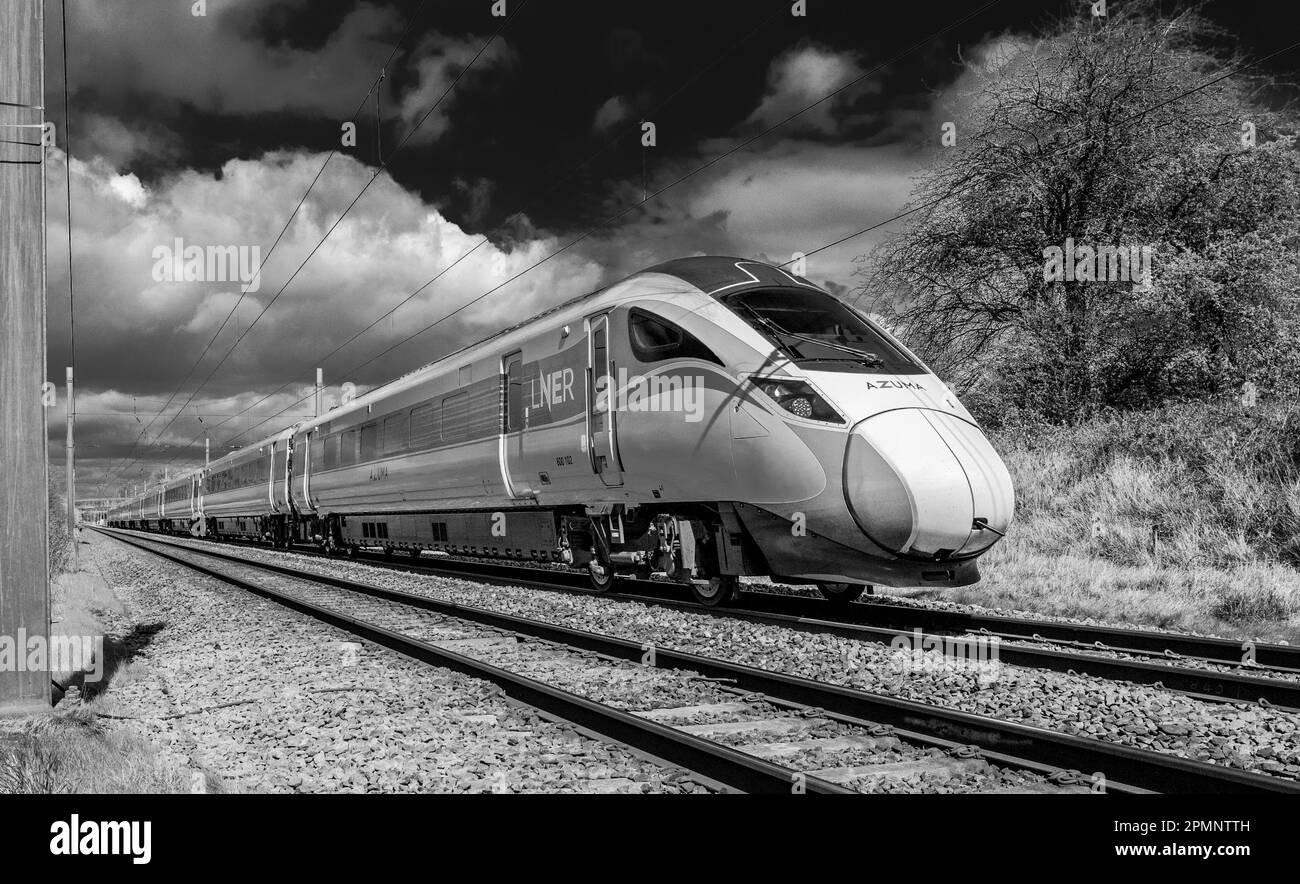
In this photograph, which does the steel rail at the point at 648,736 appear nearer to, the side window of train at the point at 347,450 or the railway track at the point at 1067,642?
the railway track at the point at 1067,642

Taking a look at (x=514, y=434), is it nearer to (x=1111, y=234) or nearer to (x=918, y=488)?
(x=918, y=488)

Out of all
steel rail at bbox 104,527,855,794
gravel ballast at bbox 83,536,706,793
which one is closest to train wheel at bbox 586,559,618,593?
gravel ballast at bbox 83,536,706,793

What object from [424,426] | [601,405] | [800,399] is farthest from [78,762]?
[424,426]

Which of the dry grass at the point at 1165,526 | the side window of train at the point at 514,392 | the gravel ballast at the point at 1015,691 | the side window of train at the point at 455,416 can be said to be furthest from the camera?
the side window of train at the point at 455,416

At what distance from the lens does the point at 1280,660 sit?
657 centimetres

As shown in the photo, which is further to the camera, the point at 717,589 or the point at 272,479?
the point at 272,479

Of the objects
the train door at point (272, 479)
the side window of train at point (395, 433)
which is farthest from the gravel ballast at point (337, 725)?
the train door at point (272, 479)

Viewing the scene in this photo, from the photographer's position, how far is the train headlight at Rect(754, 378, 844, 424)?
7.73 meters

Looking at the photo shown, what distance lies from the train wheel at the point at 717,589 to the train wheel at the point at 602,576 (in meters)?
1.88

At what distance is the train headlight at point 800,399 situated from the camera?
773cm

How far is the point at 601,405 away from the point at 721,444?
2.06m

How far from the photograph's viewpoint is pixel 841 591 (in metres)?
9.75
